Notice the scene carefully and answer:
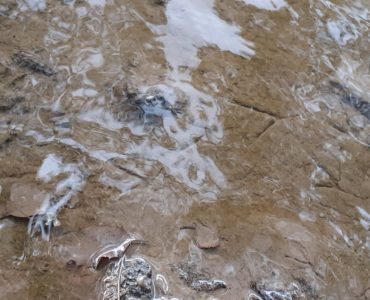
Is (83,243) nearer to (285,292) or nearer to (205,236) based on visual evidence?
(205,236)

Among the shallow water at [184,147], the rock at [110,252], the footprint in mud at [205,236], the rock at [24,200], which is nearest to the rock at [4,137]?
the shallow water at [184,147]

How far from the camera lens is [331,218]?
256 centimetres

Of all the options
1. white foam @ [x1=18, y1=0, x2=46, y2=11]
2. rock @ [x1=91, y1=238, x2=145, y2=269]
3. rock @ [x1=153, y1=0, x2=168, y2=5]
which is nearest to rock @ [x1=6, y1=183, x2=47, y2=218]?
rock @ [x1=91, y1=238, x2=145, y2=269]

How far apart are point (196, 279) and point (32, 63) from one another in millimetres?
1636

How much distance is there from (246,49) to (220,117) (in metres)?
0.71

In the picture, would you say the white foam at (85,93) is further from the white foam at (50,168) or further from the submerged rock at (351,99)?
the submerged rock at (351,99)

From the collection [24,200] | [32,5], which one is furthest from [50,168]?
[32,5]

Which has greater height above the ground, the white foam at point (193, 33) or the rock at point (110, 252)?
the white foam at point (193, 33)

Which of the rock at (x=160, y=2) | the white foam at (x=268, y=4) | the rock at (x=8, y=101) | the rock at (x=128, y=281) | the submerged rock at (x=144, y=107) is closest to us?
the rock at (x=128, y=281)

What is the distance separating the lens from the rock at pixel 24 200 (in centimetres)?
226

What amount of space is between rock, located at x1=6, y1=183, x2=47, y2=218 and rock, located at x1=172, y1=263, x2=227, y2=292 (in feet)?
2.36

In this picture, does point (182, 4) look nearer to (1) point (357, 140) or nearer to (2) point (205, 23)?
(2) point (205, 23)

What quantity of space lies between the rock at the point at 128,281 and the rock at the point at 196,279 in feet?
0.50

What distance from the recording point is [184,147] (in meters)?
2.70
